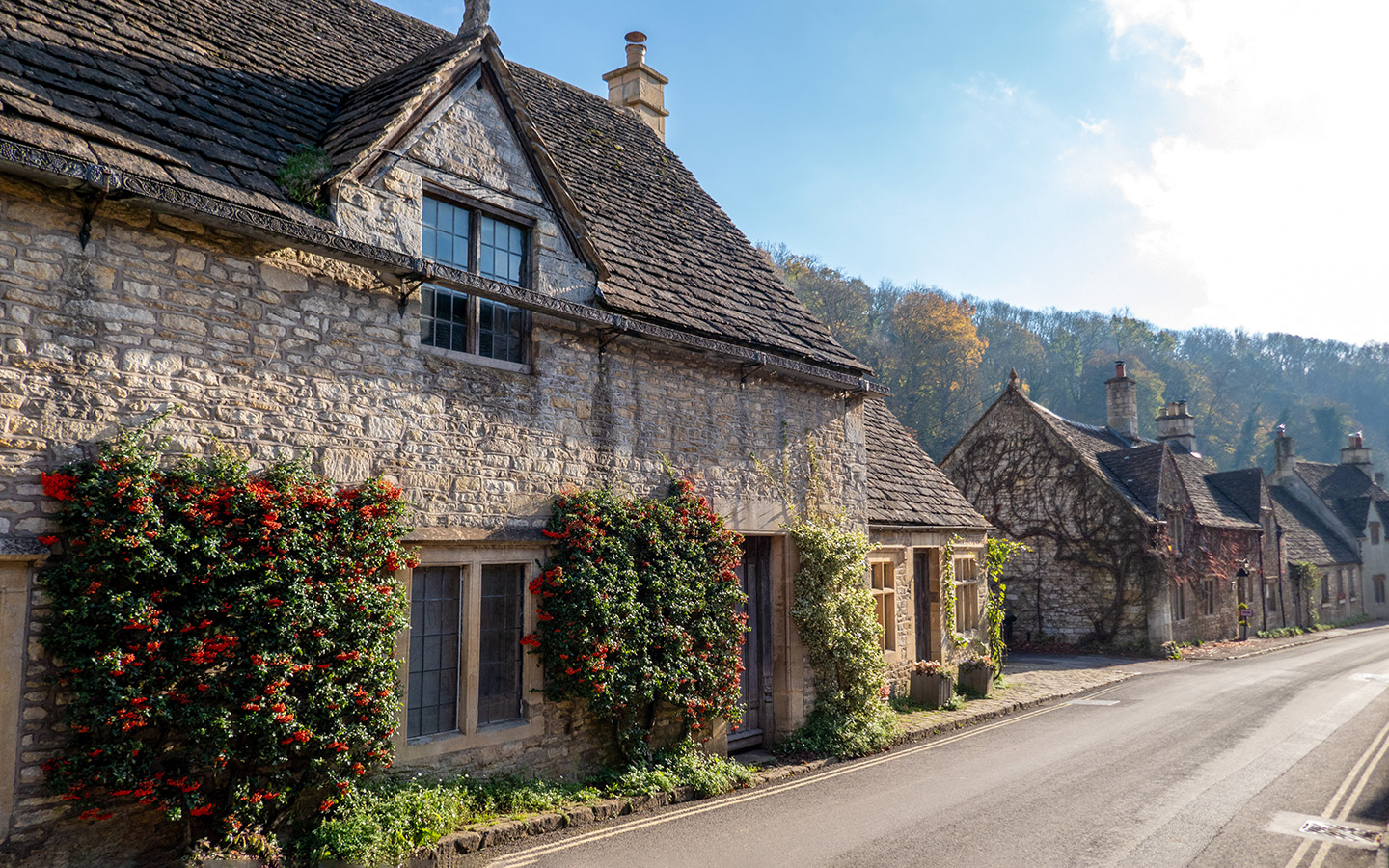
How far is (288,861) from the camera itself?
639 centimetres

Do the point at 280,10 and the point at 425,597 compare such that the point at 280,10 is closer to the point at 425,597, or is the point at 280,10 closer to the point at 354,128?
the point at 354,128

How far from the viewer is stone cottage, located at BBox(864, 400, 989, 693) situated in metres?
14.3

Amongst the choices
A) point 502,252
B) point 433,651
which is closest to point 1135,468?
point 502,252

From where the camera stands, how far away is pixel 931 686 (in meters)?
14.2

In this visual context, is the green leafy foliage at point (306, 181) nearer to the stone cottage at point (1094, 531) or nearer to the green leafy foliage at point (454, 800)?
the green leafy foliage at point (454, 800)

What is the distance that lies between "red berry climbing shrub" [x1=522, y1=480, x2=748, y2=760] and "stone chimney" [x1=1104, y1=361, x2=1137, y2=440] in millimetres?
25918

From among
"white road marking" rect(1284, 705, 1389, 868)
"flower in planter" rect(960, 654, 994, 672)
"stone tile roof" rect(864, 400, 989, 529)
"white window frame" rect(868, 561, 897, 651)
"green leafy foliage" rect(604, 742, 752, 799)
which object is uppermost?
"stone tile roof" rect(864, 400, 989, 529)

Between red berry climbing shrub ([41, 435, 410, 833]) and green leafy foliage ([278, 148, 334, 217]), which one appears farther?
green leafy foliage ([278, 148, 334, 217])

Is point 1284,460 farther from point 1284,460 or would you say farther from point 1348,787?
point 1348,787

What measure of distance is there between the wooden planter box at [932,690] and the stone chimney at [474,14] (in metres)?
11.7

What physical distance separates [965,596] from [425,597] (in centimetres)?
1217

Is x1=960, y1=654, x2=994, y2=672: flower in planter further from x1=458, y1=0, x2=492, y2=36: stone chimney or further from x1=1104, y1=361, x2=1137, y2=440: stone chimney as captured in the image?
x1=1104, y1=361, x2=1137, y2=440: stone chimney

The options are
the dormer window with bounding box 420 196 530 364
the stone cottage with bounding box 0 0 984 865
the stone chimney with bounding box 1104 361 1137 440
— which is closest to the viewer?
the stone cottage with bounding box 0 0 984 865

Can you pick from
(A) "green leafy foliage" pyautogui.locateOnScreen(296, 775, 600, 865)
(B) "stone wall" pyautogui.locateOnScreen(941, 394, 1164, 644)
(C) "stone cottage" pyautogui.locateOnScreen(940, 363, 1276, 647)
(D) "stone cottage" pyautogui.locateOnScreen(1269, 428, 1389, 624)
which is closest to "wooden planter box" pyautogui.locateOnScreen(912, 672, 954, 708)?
(A) "green leafy foliage" pyautogui.locateOnScreen(296, 775, 600, 865)
